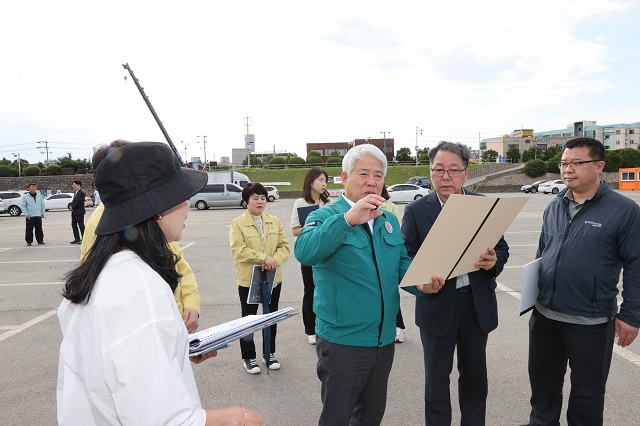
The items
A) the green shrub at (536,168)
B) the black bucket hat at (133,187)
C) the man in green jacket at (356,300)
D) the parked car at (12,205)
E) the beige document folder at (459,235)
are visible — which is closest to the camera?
the black bucket hat at (133,187)

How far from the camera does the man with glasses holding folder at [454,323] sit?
2748 millimetres

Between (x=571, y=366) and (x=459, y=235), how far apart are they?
4.34ft

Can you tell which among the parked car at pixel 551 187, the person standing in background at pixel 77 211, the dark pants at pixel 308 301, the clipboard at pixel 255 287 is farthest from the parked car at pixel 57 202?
the parked car at pixel 551 187

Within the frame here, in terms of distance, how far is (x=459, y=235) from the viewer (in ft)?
7.52

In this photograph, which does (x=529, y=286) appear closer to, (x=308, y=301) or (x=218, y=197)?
(x=308, y=301)

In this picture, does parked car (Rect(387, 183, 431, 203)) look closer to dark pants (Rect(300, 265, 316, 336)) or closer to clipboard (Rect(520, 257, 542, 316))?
dark pants (Rect(300, 265, 316, 336))

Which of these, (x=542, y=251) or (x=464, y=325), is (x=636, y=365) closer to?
(x=542, y=251)

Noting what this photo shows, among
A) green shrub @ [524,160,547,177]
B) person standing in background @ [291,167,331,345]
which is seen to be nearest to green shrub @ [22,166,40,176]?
person standing in background @ [291,167,331,345]

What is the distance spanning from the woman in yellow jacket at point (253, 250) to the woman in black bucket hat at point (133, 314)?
284 centimetres

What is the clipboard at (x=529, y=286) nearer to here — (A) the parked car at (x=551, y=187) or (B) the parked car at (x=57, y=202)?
(B) the parked car at (x=57, y=202)

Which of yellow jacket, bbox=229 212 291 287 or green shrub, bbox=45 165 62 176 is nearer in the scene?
yellow jacket, bbox=229 212 291 287

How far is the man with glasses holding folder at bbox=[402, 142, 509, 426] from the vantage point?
275 centimetres

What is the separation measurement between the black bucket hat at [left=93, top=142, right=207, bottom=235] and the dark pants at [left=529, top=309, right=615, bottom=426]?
2.65m

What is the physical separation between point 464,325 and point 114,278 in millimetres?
2279
